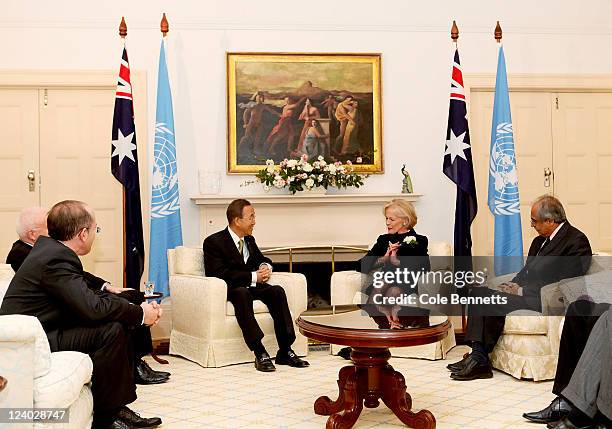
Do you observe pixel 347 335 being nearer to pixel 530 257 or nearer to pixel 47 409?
pixel 47 409

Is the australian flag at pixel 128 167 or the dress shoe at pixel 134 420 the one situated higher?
the australian flag at pixel 128 167

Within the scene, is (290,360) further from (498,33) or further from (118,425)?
(498,33)

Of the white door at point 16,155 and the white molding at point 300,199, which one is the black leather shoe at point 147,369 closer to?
the white molding at point 300,199

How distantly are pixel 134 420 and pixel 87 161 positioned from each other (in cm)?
403

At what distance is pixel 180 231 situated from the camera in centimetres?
705

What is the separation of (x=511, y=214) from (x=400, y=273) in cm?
168

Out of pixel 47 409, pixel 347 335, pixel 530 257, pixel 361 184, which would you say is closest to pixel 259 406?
pixel 347 335

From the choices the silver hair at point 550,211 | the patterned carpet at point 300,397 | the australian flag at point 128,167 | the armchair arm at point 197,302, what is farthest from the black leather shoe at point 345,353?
the australian flag at point 128,167

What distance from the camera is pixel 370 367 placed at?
4.16 meters

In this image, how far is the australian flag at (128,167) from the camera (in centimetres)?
676

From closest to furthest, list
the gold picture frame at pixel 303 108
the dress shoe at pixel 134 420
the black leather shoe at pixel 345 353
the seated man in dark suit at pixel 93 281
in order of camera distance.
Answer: the dress shoe at pixel 134 420
the seated man in dark suit at pixel 93 281
the black leather shoe at pixel 345 353
the gold picture frame at pixel 303 108

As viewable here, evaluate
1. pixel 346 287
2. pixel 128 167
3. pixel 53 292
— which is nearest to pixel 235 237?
pixel 346 287

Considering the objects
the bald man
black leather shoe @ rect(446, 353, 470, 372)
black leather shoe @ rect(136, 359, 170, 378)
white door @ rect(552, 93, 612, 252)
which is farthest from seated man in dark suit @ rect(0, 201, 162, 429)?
white door @ rect(552, 93, 612, 252)

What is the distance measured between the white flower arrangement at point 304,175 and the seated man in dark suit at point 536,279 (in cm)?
232
